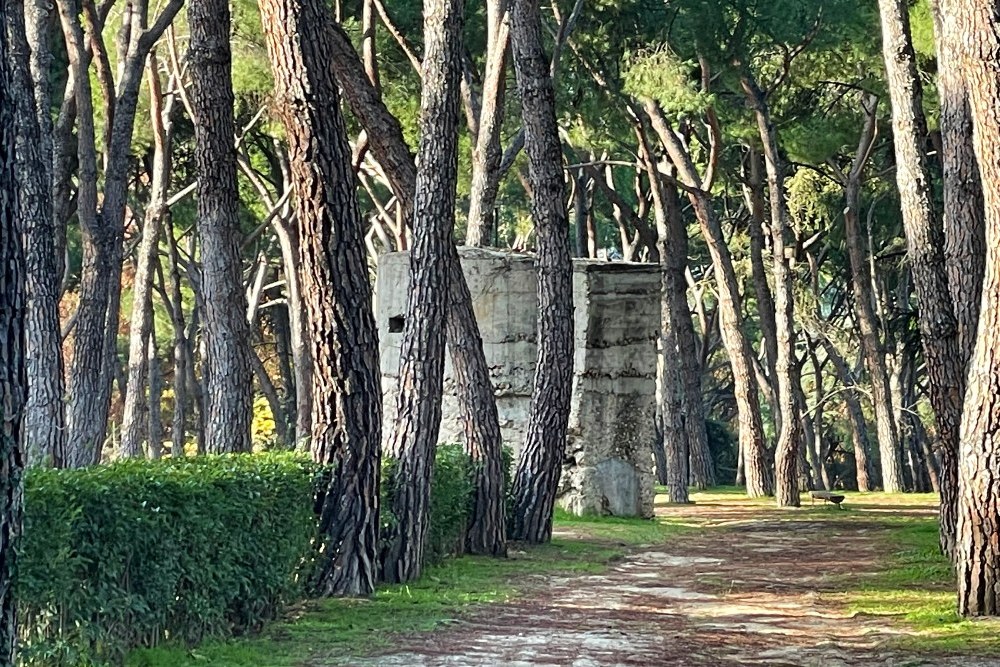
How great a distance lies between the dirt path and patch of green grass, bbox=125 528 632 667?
0.76 ft

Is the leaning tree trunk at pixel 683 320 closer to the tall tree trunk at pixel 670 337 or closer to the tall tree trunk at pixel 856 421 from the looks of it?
the tall tree trunk at pixel 670 337

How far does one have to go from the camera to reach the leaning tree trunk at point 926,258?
39.0 feet

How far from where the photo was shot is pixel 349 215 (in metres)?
10.2

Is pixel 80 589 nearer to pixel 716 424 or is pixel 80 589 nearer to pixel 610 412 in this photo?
pixel 610 412

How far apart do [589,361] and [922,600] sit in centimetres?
817

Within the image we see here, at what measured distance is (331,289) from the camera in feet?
33.1

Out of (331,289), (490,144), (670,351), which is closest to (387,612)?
(331,289)

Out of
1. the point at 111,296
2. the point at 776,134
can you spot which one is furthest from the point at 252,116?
the point at 776,134

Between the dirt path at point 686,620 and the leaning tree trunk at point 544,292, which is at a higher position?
the leaning tree trunk at point 544,292

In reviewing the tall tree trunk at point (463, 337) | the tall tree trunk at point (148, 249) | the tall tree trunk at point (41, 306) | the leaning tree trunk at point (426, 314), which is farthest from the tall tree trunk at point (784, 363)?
the tall tree trunk at point (41, 306)

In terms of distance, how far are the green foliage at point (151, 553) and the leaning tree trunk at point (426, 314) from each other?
2.10 meters

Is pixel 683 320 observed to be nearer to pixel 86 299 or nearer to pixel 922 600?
pixel 86 299

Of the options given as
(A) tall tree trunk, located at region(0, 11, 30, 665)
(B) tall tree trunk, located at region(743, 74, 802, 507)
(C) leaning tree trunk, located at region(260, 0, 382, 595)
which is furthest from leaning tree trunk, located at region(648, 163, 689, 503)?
(A) tall tree trunk, located at region(0, 11, 30, 665)

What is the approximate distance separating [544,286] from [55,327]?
4.85 meters
